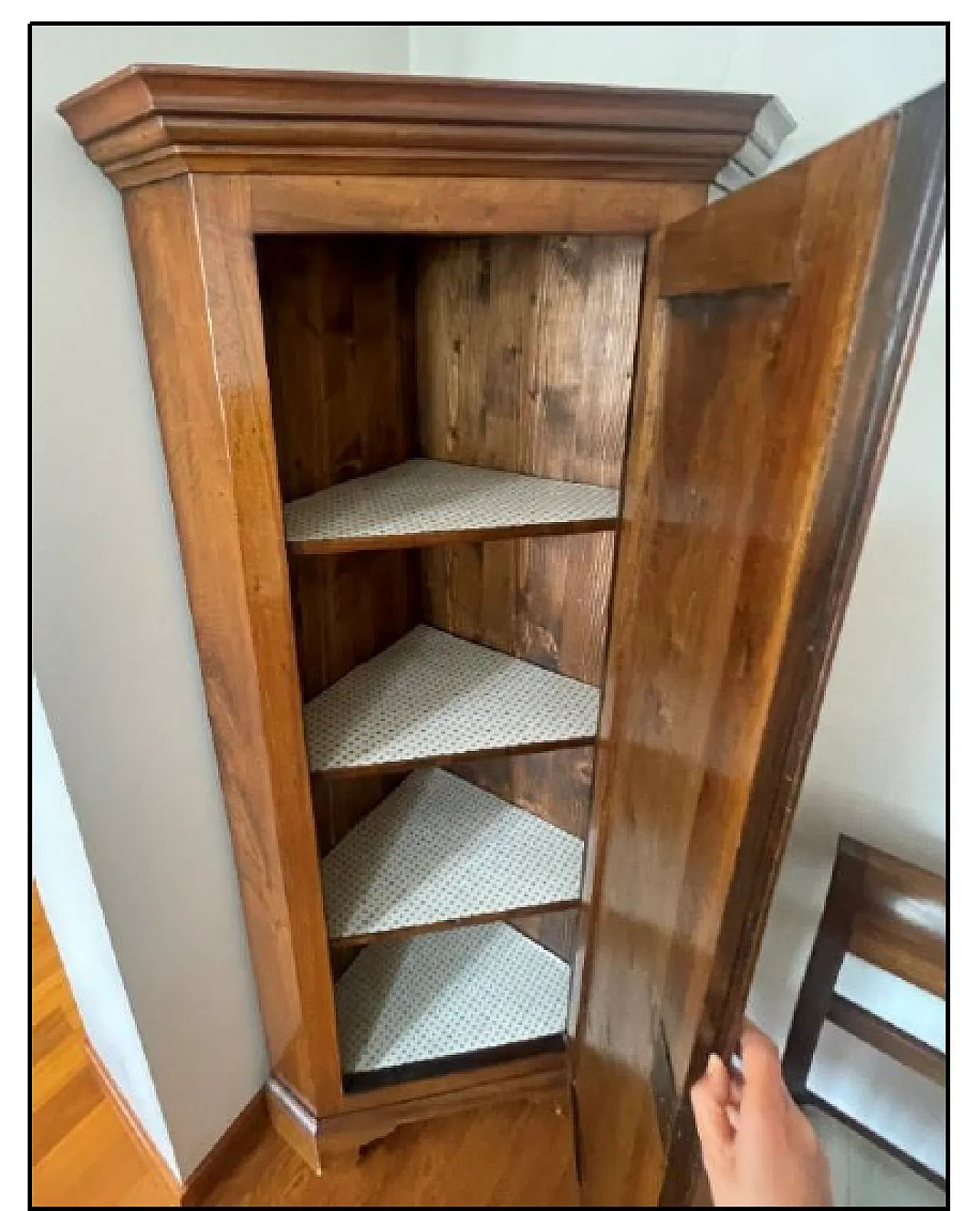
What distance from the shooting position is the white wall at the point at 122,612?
2.51ft

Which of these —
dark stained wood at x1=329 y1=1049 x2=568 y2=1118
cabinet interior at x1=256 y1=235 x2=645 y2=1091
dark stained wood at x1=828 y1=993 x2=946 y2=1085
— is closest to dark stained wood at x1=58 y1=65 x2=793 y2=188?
cabinet interior at x1=256 y1=235 x2=645 y2=1091

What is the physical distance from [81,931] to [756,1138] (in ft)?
3.27

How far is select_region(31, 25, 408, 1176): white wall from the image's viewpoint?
0.76m

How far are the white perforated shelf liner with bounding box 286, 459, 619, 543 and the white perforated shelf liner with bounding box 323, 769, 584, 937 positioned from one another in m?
0.65

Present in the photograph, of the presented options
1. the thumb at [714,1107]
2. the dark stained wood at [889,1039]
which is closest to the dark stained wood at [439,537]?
the thumb at [714,1107]

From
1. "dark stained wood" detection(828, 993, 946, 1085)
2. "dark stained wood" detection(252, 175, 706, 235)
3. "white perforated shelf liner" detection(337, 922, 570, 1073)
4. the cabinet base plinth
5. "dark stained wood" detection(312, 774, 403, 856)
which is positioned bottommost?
the cabinet base plinth

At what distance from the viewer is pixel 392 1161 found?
1388 millimetres

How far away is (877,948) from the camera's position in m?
1.04

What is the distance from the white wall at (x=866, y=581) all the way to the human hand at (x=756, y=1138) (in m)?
0.56

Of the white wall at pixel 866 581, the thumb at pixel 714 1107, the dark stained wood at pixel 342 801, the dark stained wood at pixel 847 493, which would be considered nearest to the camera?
the dark stained wood at pixel 847 493

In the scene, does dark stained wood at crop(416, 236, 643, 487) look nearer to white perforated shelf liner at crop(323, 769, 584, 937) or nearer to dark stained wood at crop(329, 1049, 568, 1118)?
white perforated shelf liner at crop(323, 769, 584, 937)

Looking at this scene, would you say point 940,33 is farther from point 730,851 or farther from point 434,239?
point 730,851

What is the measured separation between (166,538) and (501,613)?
590 mm

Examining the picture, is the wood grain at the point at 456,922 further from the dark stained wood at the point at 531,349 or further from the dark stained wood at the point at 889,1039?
the dark stained wood at the point at 531,349
